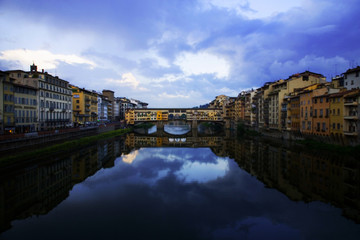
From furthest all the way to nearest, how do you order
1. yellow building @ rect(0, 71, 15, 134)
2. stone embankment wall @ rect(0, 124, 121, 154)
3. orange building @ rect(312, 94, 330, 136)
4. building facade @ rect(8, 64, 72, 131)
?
building facade @ rect(8, 64, 72, 131) < orange building @ rect(312, 94, 330, 136) < yellow building @ rect(0, 71, 15, 134) < stone embankment wall @ rect(0, 124, 121, 154)

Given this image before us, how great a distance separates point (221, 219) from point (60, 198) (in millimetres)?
11127

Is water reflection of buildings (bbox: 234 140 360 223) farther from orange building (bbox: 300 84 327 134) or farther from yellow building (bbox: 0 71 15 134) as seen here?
yellow building (bbox: 0 71 15 134)

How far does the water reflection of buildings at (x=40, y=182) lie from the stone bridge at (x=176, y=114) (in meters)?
47.7

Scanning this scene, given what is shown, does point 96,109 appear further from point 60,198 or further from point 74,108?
point 60,198

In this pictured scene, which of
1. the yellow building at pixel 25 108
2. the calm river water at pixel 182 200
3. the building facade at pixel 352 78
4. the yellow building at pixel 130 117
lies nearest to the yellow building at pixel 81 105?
the yellow building at pixel 130 117

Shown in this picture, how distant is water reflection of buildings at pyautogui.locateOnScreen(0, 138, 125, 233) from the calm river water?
0.22 feet

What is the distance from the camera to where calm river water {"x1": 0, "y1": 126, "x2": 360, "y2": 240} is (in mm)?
11352

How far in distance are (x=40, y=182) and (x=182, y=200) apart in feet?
40.7

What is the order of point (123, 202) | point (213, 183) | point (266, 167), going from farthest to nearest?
point (266, 167)
point (213, 183)
point (123, 202)

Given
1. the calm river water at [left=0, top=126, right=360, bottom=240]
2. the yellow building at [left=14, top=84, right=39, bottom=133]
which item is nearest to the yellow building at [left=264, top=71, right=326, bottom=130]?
the calm river water at [left=0, top=126, right=360, bottom=240]

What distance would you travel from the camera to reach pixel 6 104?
1166 inches

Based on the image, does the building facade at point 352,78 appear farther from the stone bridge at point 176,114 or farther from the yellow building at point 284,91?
the stone bridge at point 176,114

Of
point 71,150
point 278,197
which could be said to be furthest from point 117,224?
point 71,150

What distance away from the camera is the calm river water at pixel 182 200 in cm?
1135
